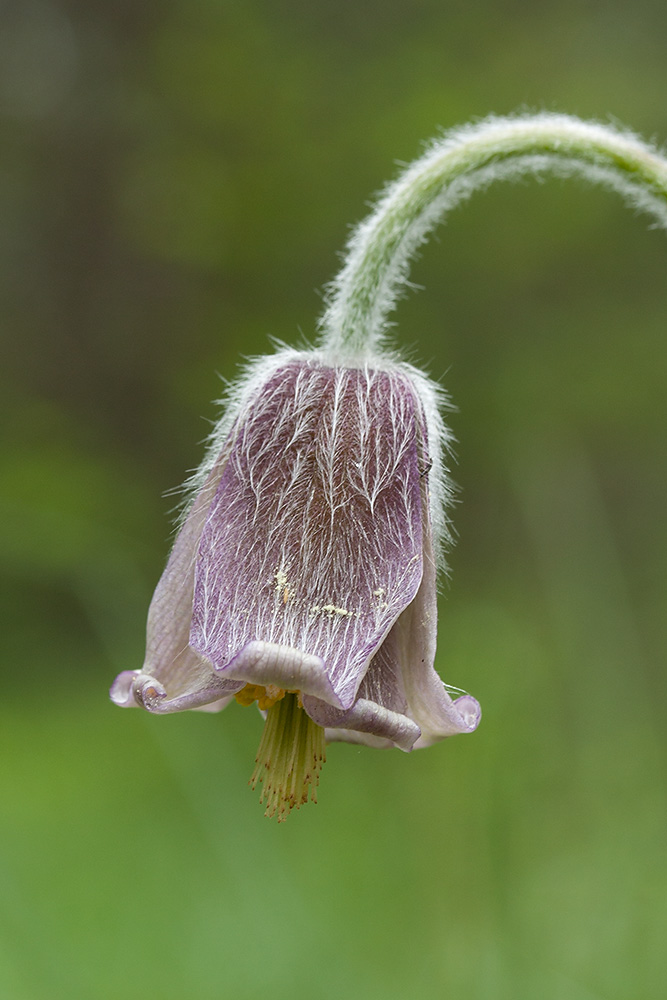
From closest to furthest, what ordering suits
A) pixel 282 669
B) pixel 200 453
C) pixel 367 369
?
pixel 282 669 → pixel 367 369 → pixel 200 453

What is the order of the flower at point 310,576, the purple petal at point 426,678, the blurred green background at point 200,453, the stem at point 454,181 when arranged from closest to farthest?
the flower at point 310,576, the purple petal at point 426,678, the stem at point 454,181, the blurred green background at point 200,453

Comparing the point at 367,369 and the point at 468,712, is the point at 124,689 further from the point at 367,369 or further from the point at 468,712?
the point at 367,369

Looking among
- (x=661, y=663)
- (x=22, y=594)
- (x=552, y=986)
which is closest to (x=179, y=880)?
(x=552, y=986)

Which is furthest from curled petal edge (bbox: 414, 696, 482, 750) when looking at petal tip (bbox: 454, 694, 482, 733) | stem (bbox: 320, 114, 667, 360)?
stem (bbox: 320, 114, 667, 360)

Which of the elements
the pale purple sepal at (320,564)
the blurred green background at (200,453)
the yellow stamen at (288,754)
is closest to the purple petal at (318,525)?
the pale purple sepal at (320,564)

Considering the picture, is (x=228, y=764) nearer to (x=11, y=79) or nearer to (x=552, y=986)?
(x=552, y=986)

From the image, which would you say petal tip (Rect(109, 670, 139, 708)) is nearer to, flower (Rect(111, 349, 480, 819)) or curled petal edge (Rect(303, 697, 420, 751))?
flower (Rect(111, 349, 480, 819))

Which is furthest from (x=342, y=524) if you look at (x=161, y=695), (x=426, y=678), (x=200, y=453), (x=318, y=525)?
(x=200, y=453)

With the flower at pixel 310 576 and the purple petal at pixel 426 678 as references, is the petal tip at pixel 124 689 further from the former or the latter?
the purple petal at pixel 426 678
